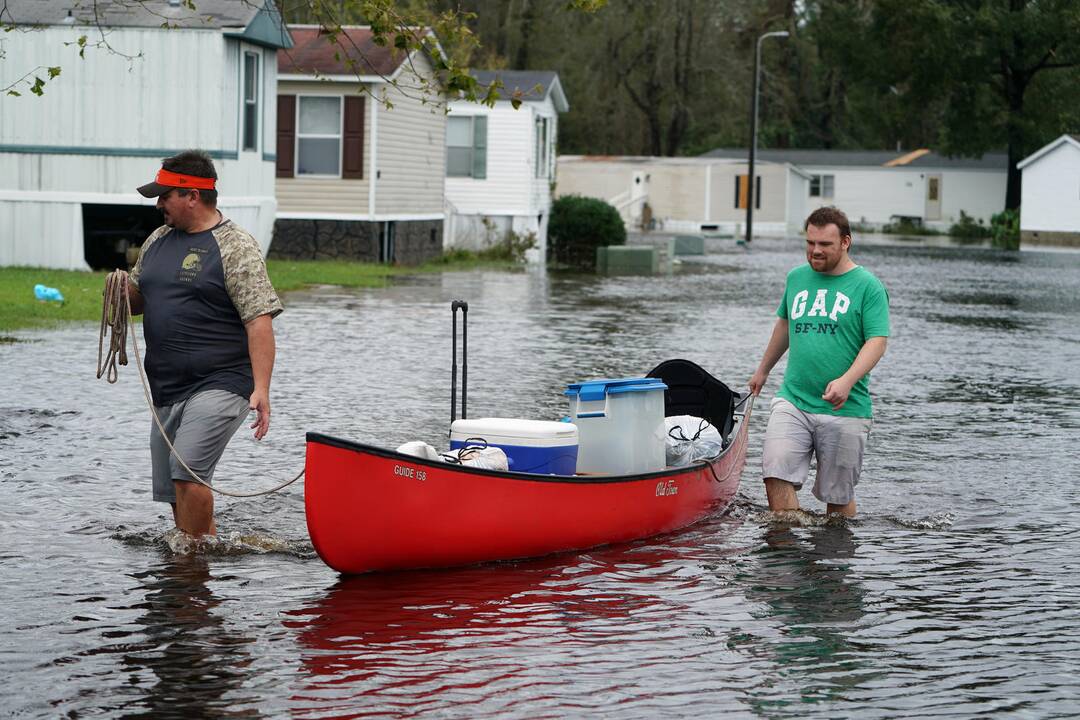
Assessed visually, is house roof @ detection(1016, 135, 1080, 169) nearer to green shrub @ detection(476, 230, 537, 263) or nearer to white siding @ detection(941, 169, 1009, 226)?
white siding @ detection(941, 169, 1009, 226)

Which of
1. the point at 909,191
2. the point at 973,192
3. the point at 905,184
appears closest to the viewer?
the point at 973,192

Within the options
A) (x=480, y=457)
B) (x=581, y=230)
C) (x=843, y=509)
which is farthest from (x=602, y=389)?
(x=581, y=230)

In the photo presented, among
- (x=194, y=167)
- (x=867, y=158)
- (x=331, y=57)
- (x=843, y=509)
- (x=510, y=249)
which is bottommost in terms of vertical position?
(x=843, y=509)

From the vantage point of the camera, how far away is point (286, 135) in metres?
33.9

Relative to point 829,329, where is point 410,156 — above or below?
above

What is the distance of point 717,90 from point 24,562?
242 feet

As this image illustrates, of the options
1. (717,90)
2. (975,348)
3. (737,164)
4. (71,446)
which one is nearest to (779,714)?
(71,446)

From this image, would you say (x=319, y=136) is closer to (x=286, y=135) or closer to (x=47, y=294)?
(x=286, y=135)

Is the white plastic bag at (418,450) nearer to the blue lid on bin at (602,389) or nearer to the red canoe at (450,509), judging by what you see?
the red canoe at (450,509)

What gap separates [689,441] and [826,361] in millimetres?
1220

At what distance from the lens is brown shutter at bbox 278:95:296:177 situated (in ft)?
111

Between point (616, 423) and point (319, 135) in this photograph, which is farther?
point (319, 135)

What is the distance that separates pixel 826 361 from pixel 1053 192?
211 ft

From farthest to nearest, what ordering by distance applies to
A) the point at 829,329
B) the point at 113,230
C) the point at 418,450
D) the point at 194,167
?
the point at 113,230, the point at 829,329, the point at 418,450, the point at 194,167
